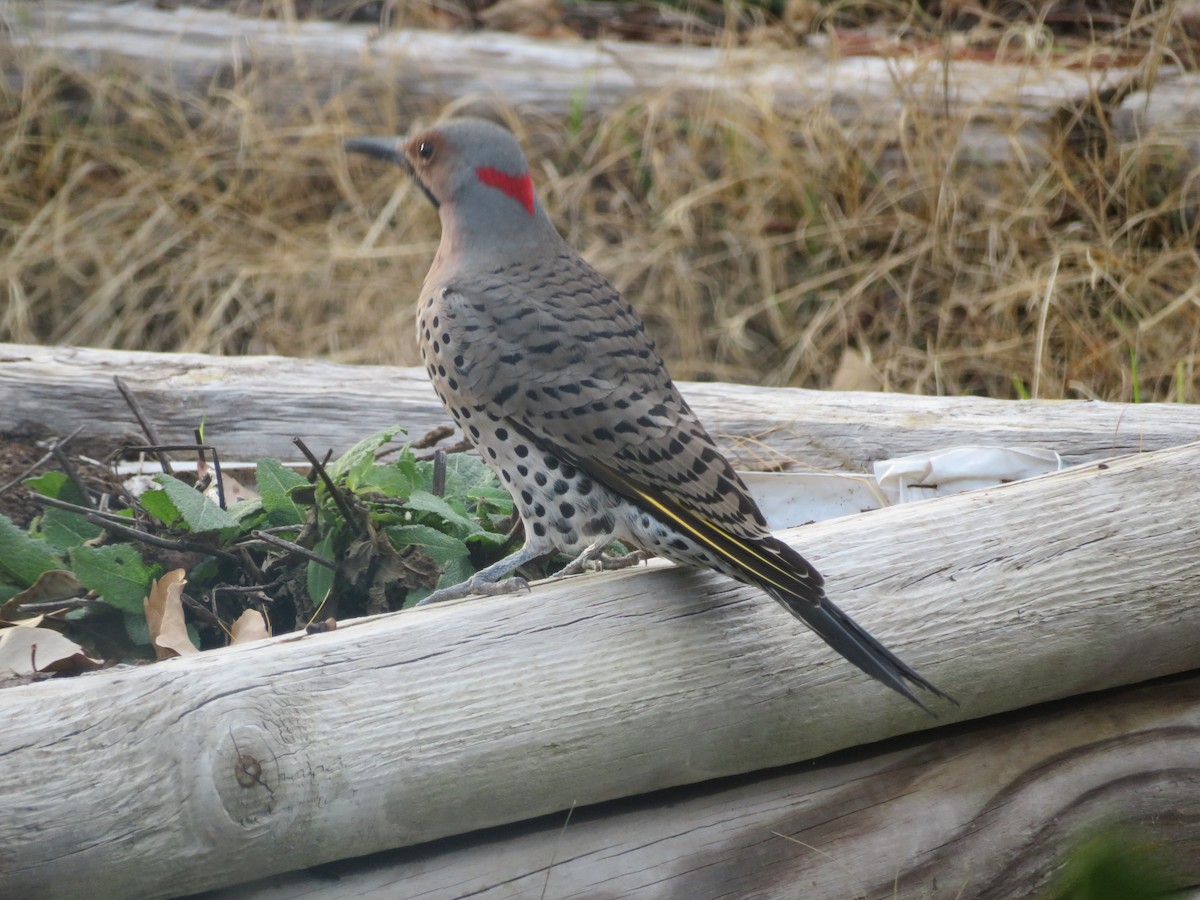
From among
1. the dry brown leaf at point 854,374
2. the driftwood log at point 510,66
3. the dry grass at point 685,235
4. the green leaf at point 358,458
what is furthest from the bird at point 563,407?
the driftwood log at point 510,66

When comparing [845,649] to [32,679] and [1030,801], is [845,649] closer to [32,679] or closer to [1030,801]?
[1030,801]

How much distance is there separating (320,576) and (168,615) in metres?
0.31

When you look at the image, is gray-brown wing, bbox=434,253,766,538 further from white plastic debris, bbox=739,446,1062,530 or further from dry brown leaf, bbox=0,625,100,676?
dry brown leaf, bbox=0,625,100,676

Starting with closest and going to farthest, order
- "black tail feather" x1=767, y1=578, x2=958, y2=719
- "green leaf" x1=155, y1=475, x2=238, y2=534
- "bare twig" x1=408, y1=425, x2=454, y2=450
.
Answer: "black tail feather" x1=767, y1=578, x2=958, y2=719 < "green leaf" x1=155, y1=475, x2=238, y2=534 < "bare twig" x1=408, y1=425, x2=454, y2=450

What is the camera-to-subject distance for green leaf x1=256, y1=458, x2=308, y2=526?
2775mm

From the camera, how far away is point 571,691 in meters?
2.13

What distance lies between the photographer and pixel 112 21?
20.5 feet

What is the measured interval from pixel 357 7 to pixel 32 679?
5090mm

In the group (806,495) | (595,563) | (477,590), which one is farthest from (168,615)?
(806,495)

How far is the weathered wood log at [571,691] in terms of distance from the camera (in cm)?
183

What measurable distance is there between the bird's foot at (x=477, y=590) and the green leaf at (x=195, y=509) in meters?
0.52

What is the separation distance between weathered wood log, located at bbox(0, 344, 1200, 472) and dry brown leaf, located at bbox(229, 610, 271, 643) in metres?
0.96

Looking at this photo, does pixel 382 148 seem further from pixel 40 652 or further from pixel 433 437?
pixel 40 652

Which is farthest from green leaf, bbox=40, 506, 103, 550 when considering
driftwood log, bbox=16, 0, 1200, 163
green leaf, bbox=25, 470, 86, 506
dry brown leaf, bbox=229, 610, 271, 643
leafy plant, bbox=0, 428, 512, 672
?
driftwood log, bbox=16, 0, 1200, 163
